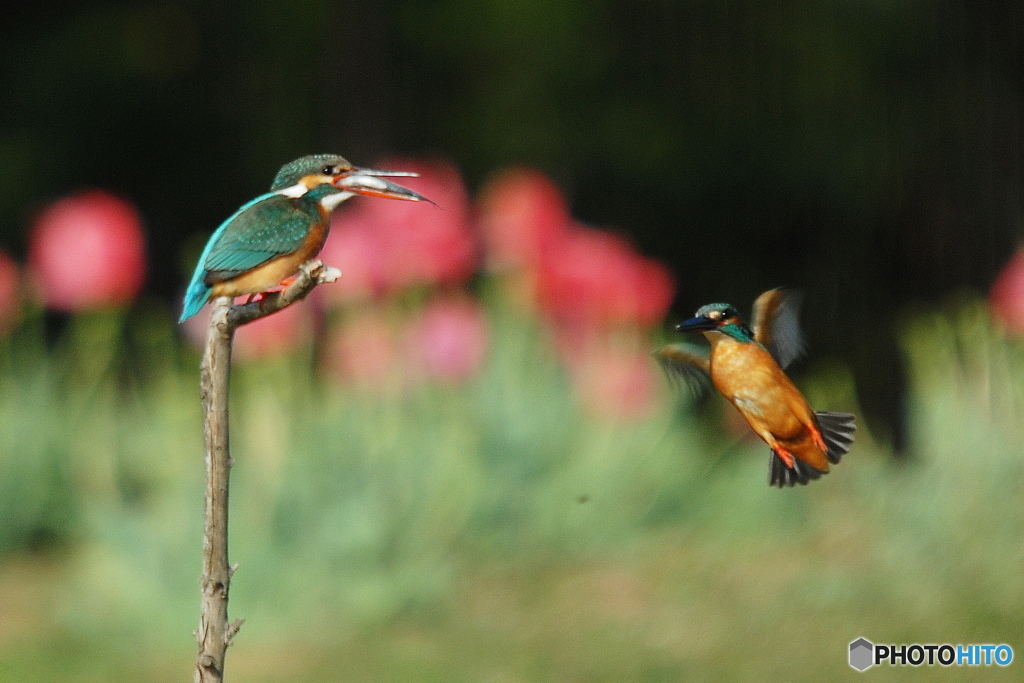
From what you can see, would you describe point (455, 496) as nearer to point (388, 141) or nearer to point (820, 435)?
point (820, 435)

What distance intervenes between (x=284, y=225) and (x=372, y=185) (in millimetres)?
111

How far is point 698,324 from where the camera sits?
536mm

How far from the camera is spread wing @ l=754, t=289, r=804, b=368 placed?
1.88ft

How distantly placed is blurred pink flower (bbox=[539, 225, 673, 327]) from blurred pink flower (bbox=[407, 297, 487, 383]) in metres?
0.28

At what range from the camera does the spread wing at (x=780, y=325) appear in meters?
0.57

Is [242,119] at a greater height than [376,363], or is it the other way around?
[242,119]

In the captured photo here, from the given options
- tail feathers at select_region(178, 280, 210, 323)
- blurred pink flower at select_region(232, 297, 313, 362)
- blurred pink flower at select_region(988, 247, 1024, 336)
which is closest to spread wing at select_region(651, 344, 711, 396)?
tail feathers at select_region(178, 280, 210, 323)

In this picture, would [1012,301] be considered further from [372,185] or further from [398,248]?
[372,185]

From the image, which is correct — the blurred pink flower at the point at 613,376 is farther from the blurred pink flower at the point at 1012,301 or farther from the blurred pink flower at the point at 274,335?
the blurred pink flower at the point at 1012,301

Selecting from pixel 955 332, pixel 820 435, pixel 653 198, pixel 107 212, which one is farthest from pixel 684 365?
pixel 653 198

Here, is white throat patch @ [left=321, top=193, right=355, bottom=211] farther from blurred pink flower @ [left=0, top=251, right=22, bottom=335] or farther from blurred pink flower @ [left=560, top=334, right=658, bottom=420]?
blurred pink flower @ [left=0, top=251, right=22, bottom=335]

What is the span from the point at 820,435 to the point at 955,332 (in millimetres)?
4453

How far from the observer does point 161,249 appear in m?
7.92

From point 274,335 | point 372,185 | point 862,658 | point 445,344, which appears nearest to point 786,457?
point 372,185
